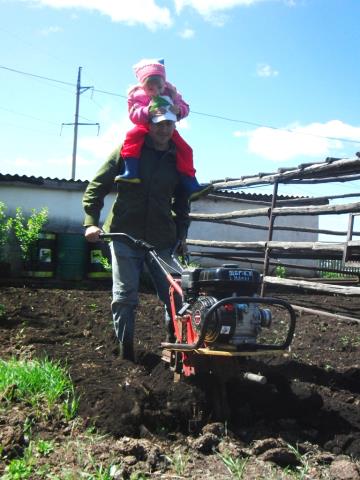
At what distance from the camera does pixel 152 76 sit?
13.7 feet

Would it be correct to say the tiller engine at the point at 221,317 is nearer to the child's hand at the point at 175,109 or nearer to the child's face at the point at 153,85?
the child's hand at the point at 175,109

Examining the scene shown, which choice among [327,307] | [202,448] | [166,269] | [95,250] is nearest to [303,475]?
[202,448]

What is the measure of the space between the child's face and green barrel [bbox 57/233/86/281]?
24.7 ft

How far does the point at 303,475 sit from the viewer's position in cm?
253

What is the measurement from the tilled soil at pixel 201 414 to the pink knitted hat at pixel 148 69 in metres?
2.06

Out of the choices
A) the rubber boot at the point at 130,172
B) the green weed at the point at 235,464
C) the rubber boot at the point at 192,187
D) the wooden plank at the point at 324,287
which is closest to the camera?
the green weed at the point at 235,464

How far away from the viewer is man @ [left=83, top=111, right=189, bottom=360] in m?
4.20

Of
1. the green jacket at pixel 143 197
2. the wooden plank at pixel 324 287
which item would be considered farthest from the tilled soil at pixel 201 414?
the wooden plank at pixel 324 287

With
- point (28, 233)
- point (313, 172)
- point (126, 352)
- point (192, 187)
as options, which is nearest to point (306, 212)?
point (313, 172)

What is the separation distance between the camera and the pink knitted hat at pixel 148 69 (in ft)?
13.7

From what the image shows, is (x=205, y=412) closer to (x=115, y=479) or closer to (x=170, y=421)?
(x=170, y=421)

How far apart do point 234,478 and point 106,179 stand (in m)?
2.43

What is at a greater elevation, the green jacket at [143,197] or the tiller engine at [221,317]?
the green jacket at [143,197]

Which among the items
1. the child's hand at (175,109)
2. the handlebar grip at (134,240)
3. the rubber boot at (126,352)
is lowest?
the rubber boot at (126,352)
